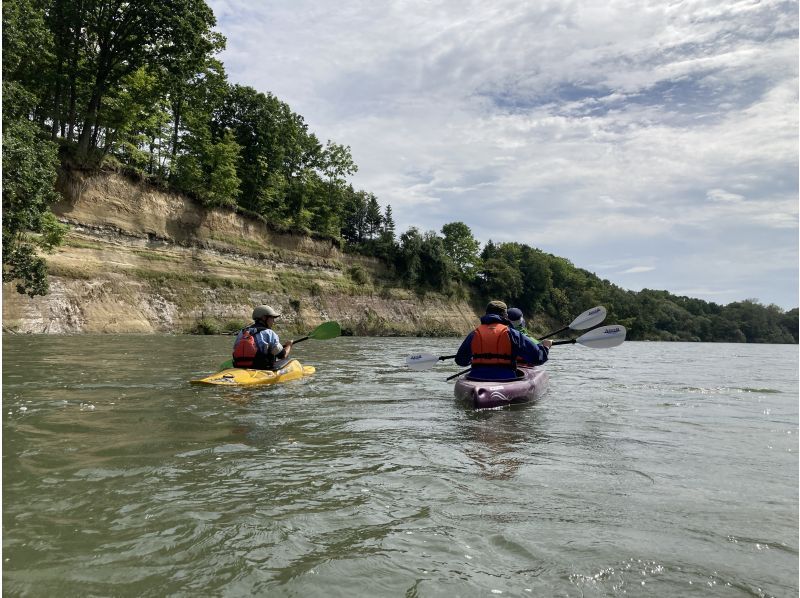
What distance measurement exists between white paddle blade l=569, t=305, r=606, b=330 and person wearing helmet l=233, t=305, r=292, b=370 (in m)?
5.90

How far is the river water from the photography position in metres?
2.45

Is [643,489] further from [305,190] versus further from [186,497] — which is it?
[305,190]

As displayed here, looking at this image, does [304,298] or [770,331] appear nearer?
[304,298]

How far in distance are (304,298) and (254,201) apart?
883 centimetres

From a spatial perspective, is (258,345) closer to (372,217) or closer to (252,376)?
(252,376)

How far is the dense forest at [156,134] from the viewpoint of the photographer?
16469mm

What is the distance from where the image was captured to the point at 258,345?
29.2 feet

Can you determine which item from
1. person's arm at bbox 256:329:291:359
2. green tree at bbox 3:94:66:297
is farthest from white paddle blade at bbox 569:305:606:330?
green tree at bbox 3:94:66:297

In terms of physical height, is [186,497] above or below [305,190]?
below

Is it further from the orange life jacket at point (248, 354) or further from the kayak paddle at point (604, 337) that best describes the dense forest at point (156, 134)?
the kayak paddle at point (604, 337)

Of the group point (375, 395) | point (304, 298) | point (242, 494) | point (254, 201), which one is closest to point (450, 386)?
point (375, 395)

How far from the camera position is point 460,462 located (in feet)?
14.8

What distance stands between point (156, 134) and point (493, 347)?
28635mm

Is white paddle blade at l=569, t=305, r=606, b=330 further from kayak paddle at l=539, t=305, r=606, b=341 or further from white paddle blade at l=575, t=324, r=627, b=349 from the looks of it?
white paddle blade at l=575, t=324, r=627, b=349
